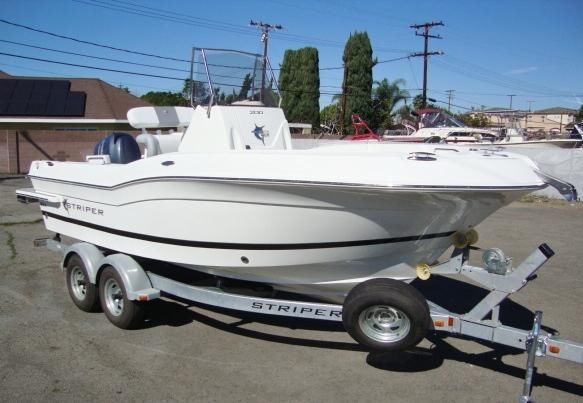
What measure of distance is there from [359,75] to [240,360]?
39.7m

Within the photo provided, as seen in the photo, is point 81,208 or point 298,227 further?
point 81,208

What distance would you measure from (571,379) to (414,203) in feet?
5.55

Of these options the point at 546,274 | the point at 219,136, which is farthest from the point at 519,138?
the point at 219,136

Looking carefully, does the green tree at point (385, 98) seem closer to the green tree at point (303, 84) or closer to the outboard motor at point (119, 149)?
the green tree at point (303, 84)

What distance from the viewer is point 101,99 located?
30797 mm

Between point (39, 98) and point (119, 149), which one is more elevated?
point (39, 98)

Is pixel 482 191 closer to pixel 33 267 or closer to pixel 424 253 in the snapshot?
pixel 424 253

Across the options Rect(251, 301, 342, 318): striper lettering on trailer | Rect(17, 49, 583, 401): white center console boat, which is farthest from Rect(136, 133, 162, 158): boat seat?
Rect(251, 301, 342, 318): striper lettering on trailer

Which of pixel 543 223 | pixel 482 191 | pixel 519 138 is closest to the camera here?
pixel 482 191

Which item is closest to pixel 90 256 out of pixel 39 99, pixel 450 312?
pixel 450 312

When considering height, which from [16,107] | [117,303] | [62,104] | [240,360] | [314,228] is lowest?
[240,360]

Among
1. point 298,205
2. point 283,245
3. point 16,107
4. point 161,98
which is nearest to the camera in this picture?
point 298,205

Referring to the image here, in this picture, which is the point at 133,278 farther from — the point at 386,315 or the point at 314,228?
the point at 386,315

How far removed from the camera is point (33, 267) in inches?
253
